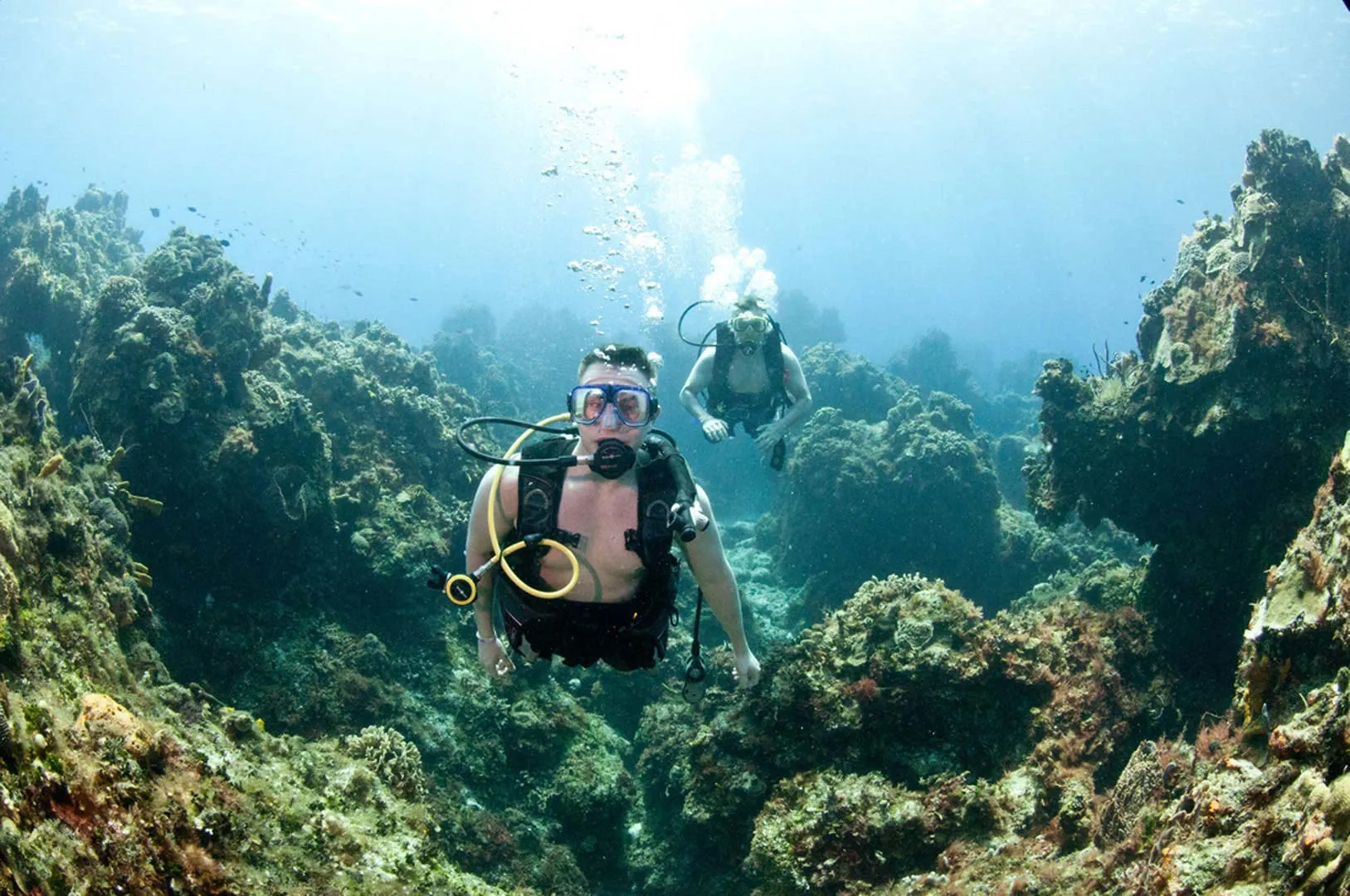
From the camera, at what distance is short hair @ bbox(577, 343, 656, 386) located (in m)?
4.05

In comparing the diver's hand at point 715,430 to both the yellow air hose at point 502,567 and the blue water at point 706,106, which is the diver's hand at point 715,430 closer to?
the yellow air hose at point 502,567

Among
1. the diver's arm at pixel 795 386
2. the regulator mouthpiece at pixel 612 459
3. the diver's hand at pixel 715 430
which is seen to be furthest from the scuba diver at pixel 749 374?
the regulator mouthpiece at pixel 612 459

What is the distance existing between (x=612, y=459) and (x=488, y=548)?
3.62 ft

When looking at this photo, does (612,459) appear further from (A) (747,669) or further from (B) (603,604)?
(A) (747,669)

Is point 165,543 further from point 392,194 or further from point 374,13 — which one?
point 392,194

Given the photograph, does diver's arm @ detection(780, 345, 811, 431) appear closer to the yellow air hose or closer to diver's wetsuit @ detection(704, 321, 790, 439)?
diver's wetsuit @ detection(704, 321, 790, 439)

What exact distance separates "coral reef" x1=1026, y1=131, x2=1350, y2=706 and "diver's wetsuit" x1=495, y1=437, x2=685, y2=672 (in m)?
6.22

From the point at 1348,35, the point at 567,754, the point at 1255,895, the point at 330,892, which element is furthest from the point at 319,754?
the point at 1348,35

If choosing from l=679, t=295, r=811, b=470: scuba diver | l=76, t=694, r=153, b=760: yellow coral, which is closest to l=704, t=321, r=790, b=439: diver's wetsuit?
l=679, t=295, r=811, b=470: scuba diver

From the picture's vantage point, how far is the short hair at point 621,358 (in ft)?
13.3

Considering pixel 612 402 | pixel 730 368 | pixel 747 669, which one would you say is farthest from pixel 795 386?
pixel 612 402

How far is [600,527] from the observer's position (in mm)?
3920

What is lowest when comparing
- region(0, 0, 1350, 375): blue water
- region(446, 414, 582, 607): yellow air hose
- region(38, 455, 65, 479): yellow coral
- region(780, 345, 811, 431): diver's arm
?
region(446, 414, 582, 607): yellow air hose

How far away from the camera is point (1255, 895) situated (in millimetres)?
2225
